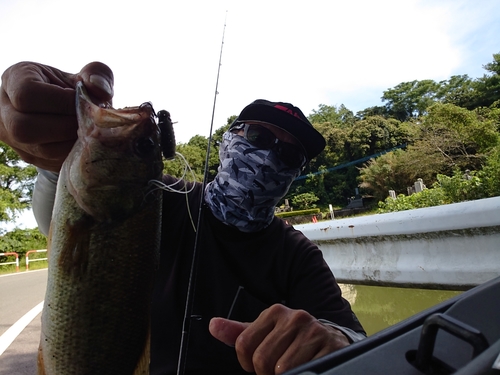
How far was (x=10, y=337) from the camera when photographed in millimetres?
4730

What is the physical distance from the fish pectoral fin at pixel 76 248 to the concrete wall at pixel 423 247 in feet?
Answer: 5.95

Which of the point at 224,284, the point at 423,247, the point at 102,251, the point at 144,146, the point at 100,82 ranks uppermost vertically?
the point at 100,82

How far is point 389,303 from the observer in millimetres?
2975

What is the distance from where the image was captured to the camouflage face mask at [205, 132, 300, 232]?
238 cm

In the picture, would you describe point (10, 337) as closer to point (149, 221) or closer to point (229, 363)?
point (229, 363)

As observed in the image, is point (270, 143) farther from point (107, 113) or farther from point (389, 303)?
point (389, 303)

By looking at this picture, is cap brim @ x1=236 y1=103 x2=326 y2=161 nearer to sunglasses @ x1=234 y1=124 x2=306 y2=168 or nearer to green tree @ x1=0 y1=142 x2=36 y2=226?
sunglasses @ x1=234 y1=124 x2=306 y2=168

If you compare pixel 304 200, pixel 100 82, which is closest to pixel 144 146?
pixel 100 82

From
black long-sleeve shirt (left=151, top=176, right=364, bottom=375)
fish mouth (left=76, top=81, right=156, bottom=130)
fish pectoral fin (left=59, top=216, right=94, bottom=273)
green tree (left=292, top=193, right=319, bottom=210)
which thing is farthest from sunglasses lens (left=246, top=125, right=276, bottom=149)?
green tree (left=292, top=193, right=319, bottom=210)

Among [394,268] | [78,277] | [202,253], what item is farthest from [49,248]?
[394,268]

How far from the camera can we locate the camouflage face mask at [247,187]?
2.38m

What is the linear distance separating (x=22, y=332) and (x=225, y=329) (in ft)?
16.4

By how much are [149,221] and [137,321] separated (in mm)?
374

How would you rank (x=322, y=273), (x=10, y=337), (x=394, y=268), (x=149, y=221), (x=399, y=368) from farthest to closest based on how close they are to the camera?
(x=10, y=337) < (x=394, y=268) < (x=322, y=273) < (x=149, y=221) < (x=399, y=368)
